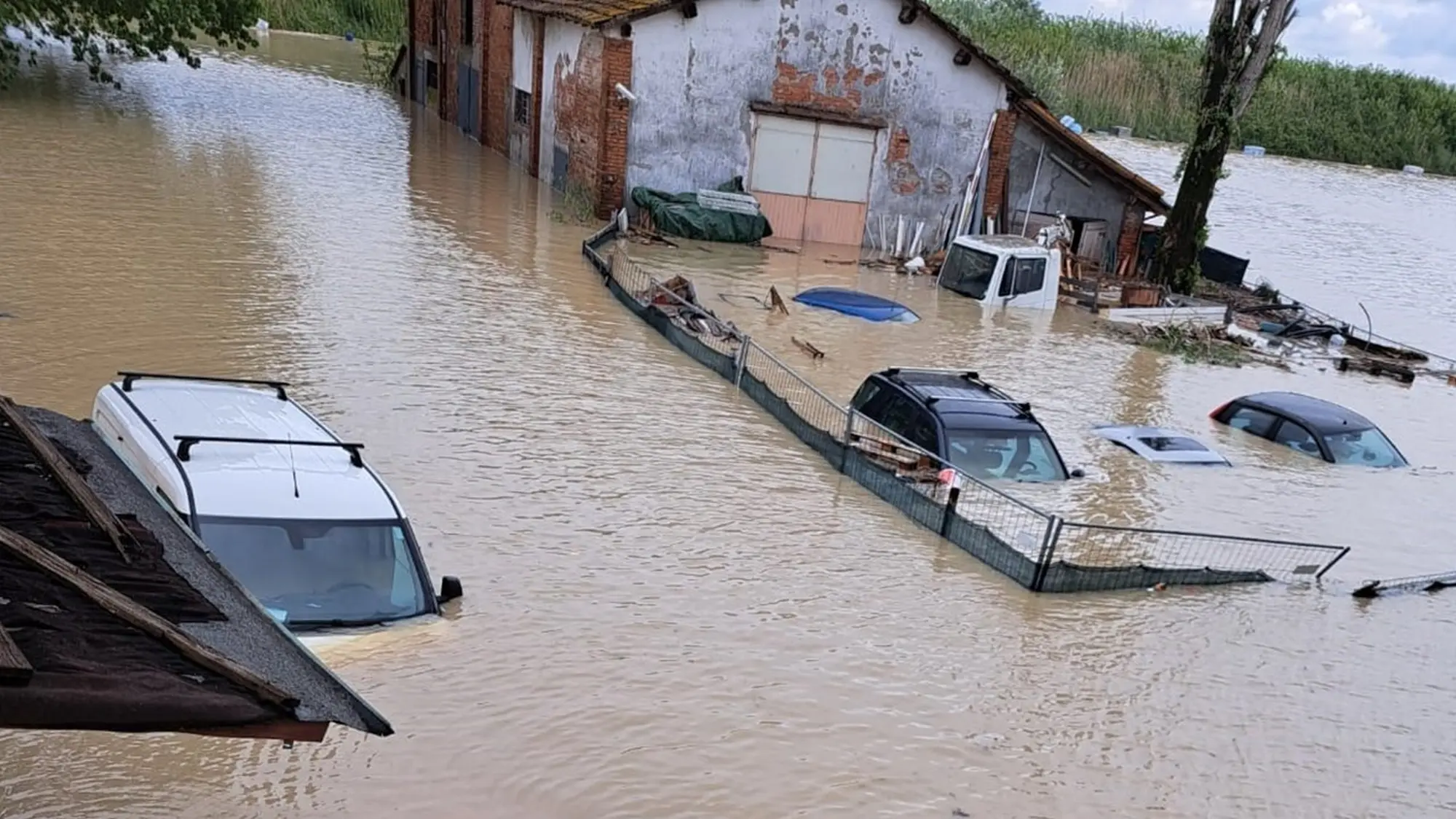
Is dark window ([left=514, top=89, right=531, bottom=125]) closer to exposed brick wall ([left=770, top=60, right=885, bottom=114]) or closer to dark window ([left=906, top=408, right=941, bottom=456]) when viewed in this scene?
exposed brick wall ([left=770, top=60, right=885, bottom=114])

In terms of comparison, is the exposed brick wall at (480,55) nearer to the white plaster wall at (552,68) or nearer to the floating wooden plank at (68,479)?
the white plaster wall at (552,68)

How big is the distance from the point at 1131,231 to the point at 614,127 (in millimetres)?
12165

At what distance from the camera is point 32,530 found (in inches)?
218

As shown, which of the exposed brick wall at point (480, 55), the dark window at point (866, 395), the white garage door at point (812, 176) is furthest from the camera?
the exposed brick wall at point (480, 55)

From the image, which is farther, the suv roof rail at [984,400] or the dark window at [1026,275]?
the dark window at [1026,275]

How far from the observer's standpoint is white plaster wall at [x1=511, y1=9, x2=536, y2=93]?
1286 inches

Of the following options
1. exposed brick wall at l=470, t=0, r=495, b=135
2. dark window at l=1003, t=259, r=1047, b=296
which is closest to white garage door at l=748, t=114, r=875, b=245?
dark window at l=1003, t=259, r=1047, b=296

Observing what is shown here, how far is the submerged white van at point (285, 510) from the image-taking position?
25.7 ft

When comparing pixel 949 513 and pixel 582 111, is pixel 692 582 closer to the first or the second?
pixel 949 513

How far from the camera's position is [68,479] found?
6316 mm

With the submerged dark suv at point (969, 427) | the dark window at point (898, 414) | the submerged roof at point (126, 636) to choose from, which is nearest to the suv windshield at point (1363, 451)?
the submerged dark suv at point (969, 427)

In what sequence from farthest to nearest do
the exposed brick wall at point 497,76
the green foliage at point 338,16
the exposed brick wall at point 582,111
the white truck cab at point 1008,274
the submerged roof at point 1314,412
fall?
1. the green foliage at point 338,16
2. the exposed brick wall at point 497,76
3. the exposed brick wall at point 582,111
4. the white truck cab at point 1008,274
5. the submerged roof at point 1314,412

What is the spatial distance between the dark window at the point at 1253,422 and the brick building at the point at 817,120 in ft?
40.5

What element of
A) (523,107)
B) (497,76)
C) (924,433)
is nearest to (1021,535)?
(924,433)
